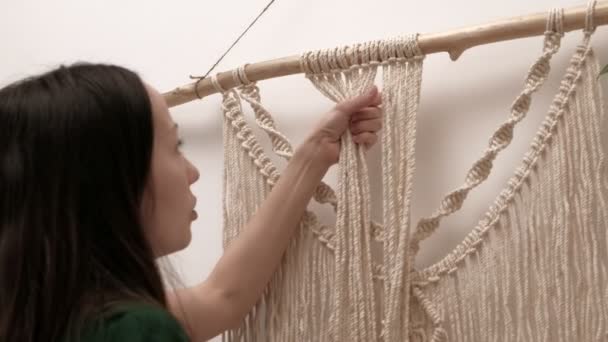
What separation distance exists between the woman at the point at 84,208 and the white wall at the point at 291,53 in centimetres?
30

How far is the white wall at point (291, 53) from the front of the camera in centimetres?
88

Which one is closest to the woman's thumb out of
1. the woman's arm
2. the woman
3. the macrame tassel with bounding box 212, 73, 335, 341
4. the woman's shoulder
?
the woman's arm

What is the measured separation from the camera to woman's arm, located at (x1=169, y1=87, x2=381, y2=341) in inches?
35.4

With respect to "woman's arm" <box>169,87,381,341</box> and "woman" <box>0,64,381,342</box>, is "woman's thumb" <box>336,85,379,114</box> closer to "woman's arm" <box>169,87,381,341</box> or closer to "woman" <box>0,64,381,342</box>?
"woman's arm" <box>169,87,381,341</box>

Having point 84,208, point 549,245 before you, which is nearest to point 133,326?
point 84,208

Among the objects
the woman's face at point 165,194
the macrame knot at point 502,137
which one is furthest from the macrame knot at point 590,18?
the woman's face at point 165,194

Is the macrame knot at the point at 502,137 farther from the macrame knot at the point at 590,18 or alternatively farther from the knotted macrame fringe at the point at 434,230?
the macrame knot at the point at 590,18

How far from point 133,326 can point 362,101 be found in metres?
0.38

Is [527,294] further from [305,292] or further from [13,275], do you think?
[13,275]

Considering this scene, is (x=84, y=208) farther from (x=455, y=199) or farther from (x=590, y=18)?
(x=590, y=18)

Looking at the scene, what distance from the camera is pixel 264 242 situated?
2.99 feet

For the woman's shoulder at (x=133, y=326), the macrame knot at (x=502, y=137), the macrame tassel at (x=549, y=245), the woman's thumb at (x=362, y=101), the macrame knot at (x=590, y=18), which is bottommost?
the woman's shoulder at (x=133, y=326)

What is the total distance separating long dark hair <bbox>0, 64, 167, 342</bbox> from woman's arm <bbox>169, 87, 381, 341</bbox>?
20cm

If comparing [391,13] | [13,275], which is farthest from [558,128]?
[13,275]
